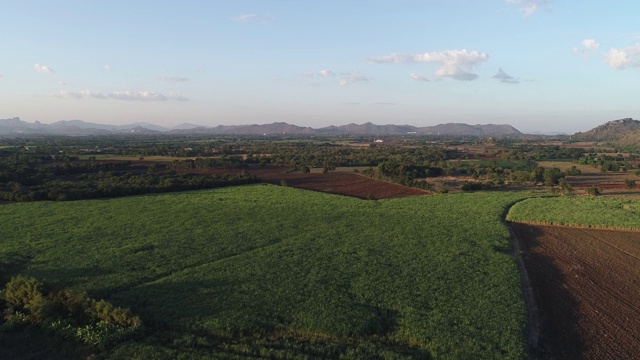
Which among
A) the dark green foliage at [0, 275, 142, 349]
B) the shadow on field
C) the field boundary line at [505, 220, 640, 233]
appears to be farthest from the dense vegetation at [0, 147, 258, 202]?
the shadow on field

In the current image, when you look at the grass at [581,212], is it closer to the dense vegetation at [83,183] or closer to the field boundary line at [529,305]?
the field boundary line at [529,305]

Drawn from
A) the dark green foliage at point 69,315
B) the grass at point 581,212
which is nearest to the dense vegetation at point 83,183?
the dark green foliage at point 69,315

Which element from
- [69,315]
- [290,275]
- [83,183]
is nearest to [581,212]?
[290,275]

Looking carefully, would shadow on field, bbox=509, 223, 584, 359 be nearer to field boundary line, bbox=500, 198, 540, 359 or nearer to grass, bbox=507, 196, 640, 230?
field boundary line, bbox=500, 198, 540, 359

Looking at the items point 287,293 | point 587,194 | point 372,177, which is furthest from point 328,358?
point 372,177

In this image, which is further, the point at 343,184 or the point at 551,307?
the point at 343,184

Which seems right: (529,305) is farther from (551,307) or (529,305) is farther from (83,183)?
(83,183)

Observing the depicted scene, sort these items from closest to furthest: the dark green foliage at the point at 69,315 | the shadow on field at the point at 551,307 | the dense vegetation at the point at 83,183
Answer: the dark green foliage at the point at 69,315 < the shadow on field at the point at 551,307 < the dense vegetation at the point at 83,183
